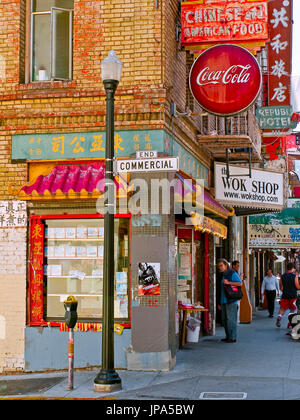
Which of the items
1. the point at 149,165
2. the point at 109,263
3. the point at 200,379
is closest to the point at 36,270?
the point at 109,263

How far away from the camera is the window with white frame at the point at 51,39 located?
39.0ft

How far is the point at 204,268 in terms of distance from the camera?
16.0m

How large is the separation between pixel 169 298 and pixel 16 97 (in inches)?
189

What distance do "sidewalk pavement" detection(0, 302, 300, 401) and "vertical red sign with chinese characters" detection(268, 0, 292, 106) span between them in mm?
7545

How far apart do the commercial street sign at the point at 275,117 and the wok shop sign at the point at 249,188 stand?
1.37 metres

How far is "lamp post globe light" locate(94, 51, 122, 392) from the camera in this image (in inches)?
357

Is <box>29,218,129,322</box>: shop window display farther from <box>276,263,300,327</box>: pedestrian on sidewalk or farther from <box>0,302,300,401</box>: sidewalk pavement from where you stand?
<box>276,263,300,327</box>: pedestrian on sidewalk

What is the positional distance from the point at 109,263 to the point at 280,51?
33.4ft

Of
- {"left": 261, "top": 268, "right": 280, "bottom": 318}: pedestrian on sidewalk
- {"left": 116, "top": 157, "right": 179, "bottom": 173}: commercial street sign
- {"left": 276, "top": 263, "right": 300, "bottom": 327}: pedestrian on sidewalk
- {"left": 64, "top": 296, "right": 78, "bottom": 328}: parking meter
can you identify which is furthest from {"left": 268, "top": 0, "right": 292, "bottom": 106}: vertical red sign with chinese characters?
{"left": 64, "top": 296, "right": 78, "bottom": 328}: parking meter

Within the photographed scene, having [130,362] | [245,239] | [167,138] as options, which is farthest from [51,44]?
[245,239]

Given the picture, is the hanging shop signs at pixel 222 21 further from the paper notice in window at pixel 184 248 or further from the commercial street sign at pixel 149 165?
the paper notice in window at pixel 184 248

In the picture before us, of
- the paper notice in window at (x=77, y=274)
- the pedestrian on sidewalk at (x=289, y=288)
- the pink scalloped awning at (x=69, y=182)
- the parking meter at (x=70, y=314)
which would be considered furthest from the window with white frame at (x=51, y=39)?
the pedestrian on sidewalk at (x=289, y=288)

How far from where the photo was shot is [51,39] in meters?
11.9

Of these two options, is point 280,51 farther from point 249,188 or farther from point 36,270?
point 36,270
